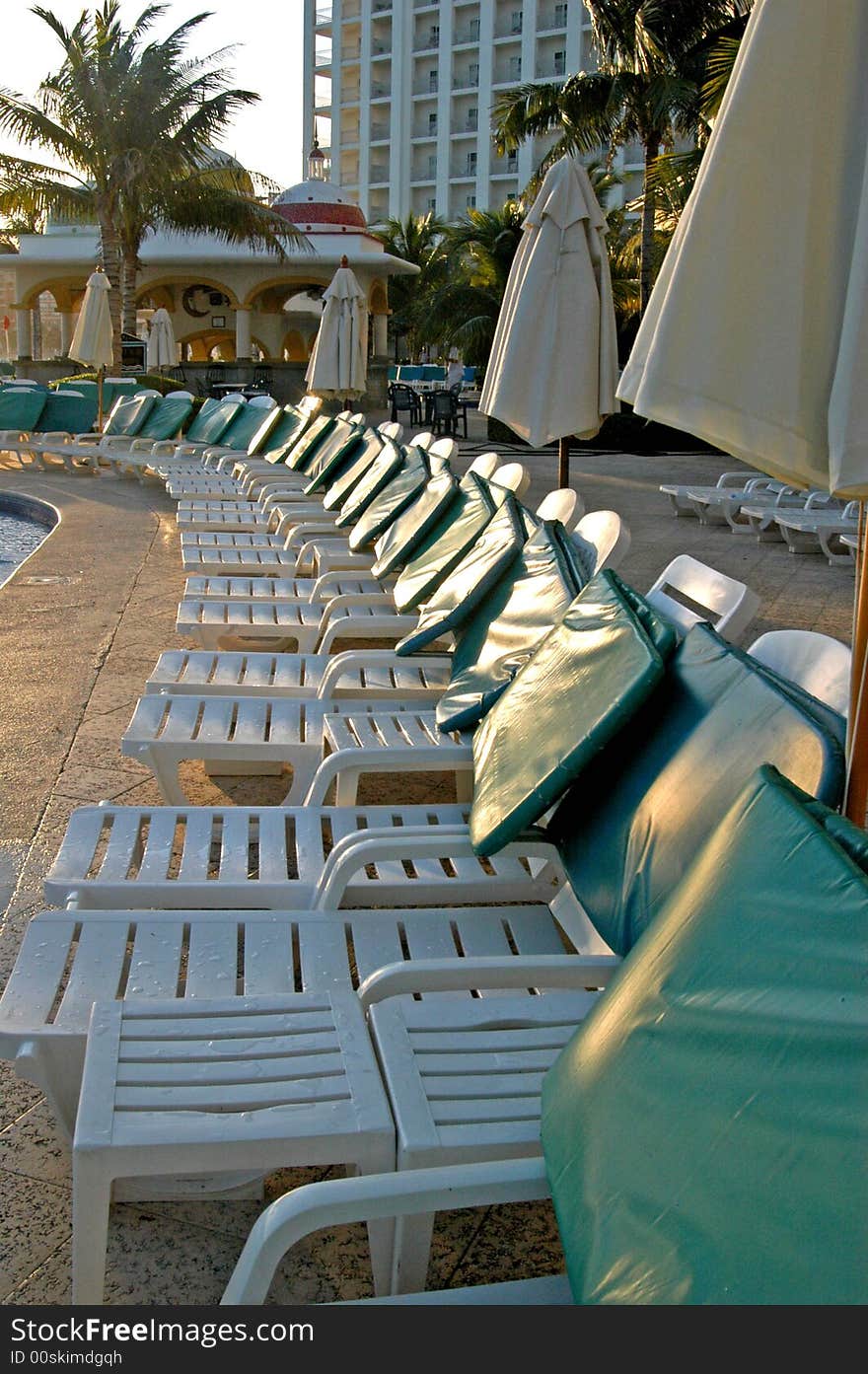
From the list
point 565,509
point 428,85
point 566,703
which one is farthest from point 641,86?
point 428,85

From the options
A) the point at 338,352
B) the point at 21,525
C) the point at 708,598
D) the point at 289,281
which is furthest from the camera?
the point at 289,281

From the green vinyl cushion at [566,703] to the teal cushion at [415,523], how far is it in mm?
2189

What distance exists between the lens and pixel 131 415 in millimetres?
15977

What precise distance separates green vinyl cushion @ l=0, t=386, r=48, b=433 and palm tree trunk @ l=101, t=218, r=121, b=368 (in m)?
6.89

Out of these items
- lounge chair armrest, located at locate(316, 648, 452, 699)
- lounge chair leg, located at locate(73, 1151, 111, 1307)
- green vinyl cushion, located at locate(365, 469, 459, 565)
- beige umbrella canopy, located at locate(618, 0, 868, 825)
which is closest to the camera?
lounge chair leg, located at locate(73, 1151, 111, 1307)

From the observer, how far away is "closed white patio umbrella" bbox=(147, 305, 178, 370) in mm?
22953

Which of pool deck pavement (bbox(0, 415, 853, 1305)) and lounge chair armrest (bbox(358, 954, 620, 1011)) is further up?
lounge chair armrest (bbox(358, 954, 620, 1011))

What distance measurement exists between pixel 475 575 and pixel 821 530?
6011 mm

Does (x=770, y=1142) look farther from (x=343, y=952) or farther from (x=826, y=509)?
(x=826, y=509)

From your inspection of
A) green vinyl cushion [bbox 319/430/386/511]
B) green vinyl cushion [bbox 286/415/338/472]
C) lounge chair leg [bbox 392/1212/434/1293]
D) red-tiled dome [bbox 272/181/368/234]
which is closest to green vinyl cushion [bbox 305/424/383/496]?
green vinyl cushion [bbox 319/430/386/511]

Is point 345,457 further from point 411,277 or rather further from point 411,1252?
point 411,277

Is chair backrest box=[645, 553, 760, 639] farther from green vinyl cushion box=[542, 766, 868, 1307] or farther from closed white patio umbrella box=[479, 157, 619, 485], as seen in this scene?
closed white patio umbrella box=[479, 157, 619, 485]

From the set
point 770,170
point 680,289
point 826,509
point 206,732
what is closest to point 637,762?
point 680,289
